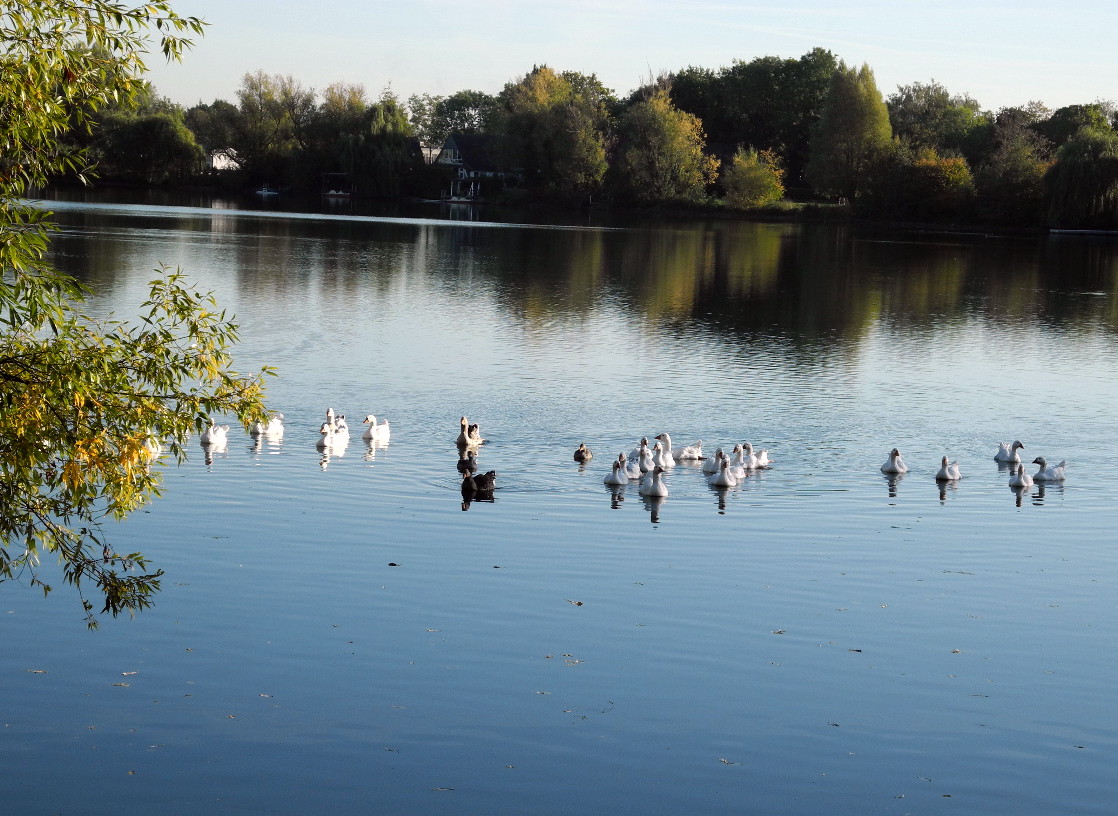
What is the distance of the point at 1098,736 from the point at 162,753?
8.58 metres

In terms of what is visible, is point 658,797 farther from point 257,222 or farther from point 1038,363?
point 257,222

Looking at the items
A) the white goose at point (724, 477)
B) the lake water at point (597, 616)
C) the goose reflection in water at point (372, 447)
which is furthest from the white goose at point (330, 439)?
the white goose at point (724, 477)

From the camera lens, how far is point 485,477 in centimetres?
2123

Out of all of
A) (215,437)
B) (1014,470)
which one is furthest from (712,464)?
(215,437)

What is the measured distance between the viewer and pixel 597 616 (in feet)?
50.1

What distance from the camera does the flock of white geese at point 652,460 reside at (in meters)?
22.1

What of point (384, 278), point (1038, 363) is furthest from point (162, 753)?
point (384, 278)

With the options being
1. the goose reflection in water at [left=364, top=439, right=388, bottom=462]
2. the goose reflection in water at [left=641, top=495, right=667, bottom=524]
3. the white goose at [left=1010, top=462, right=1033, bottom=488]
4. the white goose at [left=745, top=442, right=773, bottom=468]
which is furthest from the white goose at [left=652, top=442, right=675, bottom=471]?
the white goose at [left=1010, top=462, right=1033, bottom=488]

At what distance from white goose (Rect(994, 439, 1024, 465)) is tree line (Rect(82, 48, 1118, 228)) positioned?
277ft

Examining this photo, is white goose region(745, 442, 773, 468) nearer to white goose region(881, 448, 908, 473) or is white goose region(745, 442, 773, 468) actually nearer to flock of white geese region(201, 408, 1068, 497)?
flock of white geese region(201, 408, 1068, 497)

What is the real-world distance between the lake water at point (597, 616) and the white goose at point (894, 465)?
0.33 m

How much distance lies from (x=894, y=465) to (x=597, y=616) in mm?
10403

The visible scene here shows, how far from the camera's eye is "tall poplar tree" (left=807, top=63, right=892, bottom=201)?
12294 cm

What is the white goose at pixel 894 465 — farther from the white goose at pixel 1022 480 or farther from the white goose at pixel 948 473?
the white goose at pixel 1022 480
